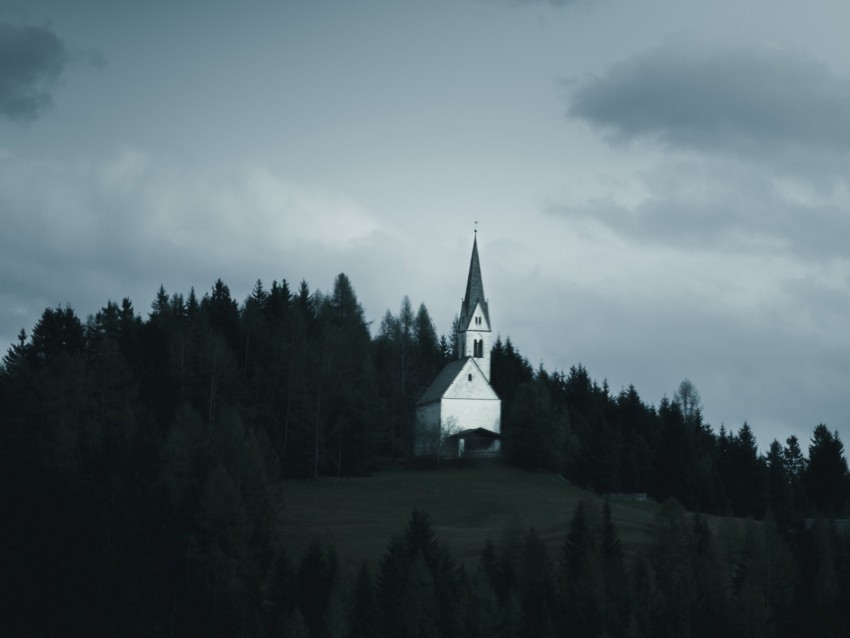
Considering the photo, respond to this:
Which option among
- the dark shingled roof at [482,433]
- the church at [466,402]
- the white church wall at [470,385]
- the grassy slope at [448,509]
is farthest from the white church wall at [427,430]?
the grassy slope at [448,509]

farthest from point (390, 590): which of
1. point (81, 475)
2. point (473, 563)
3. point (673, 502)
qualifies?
point (81, 475)

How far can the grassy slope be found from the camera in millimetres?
68688

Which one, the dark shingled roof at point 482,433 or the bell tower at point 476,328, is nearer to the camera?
the dark shingled roof at point 482,433

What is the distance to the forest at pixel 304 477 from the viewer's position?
190 feet

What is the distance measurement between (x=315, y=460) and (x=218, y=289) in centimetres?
2594

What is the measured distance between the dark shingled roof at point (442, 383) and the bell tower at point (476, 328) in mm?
1553

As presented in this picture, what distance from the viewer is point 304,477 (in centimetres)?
8931

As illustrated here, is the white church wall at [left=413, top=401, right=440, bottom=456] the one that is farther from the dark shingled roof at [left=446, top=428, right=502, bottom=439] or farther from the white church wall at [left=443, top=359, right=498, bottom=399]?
the dark shingled roof at [left=446, top=428, right=502, bottom=439]

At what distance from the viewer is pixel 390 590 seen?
5784 cm

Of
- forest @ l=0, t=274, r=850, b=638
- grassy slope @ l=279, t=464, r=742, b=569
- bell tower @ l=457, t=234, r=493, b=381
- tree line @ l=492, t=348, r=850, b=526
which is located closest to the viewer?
forest @ l=0, t=274, r=850, b=638

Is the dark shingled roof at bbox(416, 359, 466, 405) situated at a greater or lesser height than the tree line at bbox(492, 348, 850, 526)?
greater

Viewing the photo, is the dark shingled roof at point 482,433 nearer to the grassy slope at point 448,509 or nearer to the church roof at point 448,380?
the church roof at point 448,380

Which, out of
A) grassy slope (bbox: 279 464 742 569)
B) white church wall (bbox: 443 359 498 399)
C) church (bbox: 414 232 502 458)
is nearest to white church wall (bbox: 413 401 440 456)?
church (bbox: 414 232 502 458)

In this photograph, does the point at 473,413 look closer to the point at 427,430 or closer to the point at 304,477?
the point at 427,430
